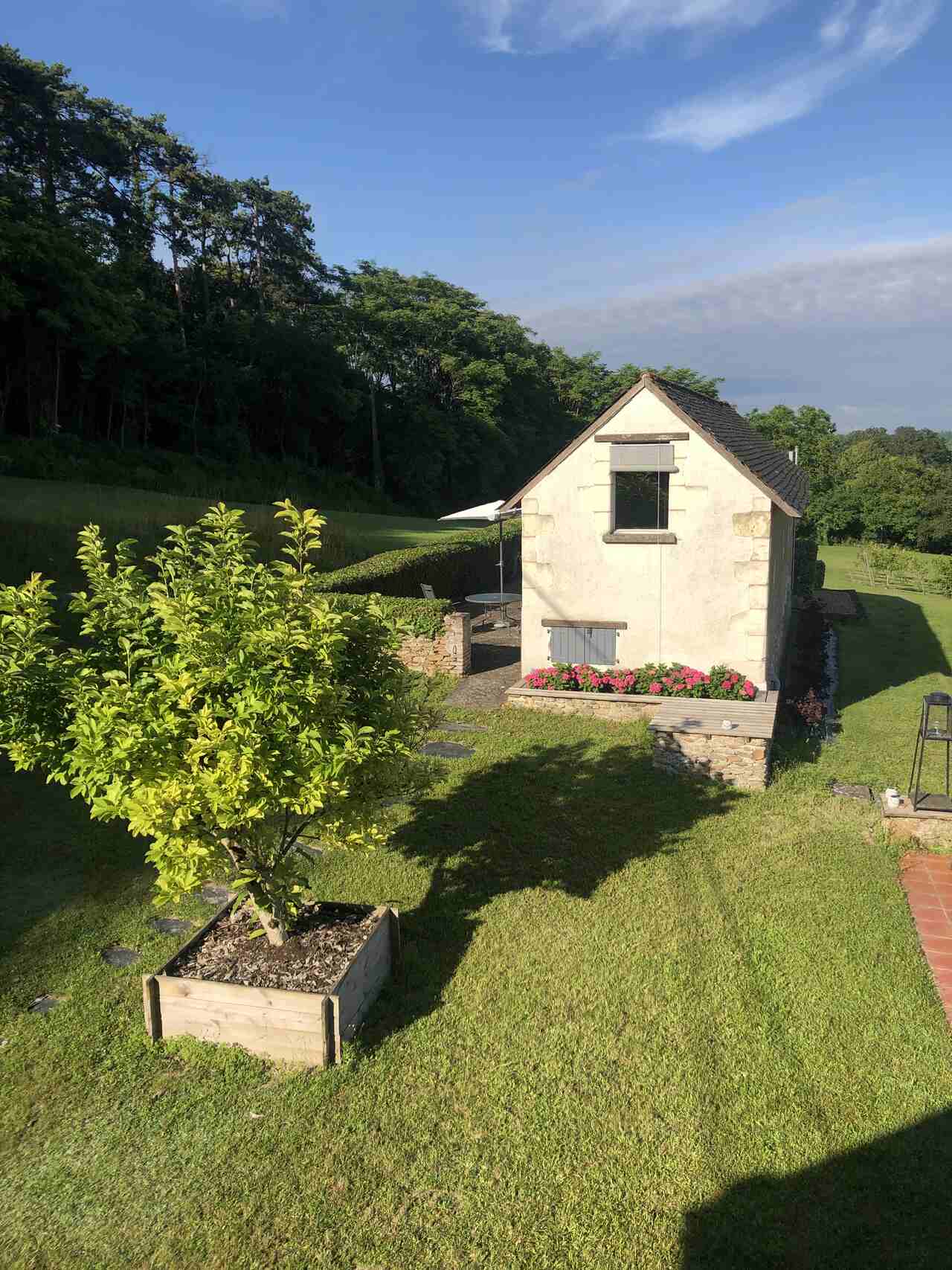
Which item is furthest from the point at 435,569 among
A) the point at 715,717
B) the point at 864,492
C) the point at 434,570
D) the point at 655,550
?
the point at 864,492

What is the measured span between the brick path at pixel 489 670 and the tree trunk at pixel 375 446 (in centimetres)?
3247

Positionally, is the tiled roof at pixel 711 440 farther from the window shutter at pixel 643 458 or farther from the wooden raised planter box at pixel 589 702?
the wooden raised planter box at pixel 589 702

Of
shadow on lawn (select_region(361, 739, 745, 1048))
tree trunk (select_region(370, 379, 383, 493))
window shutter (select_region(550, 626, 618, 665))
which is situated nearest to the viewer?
shadow on lawn (select_region(361, 739, 745, 1048))

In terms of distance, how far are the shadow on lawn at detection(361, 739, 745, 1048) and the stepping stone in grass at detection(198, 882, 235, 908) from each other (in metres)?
2.13

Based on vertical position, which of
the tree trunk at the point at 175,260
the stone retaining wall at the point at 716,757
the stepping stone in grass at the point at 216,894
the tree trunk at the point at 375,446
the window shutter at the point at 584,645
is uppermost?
the tree trunk at the point at 175,260

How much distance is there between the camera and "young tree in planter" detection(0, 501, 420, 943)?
19.4 feet

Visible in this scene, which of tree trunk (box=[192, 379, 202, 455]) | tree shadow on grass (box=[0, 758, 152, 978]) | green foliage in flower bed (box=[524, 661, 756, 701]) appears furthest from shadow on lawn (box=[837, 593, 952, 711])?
tree trunk (box=[192, 379, 202, 455])

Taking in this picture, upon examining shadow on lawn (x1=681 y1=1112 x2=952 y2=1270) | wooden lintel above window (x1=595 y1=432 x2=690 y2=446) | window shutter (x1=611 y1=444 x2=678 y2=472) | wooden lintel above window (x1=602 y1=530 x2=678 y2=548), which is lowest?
shadow on lawn (x1=681 y1=1112 x2=952 y2=1270)

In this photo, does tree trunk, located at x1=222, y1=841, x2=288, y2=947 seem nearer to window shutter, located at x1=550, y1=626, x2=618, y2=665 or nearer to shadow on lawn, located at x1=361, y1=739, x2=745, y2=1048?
shadow on lawn, located at x1=361, y1=739, x2=745, y2=1048

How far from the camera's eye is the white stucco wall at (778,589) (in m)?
16.1

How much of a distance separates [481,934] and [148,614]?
4.57 m

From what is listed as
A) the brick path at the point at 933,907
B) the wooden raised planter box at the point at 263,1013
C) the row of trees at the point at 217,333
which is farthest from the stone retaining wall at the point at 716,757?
the row of trees at the point at 217,333

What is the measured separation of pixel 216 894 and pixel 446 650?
9903 millimetres

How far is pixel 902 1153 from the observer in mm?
5641
